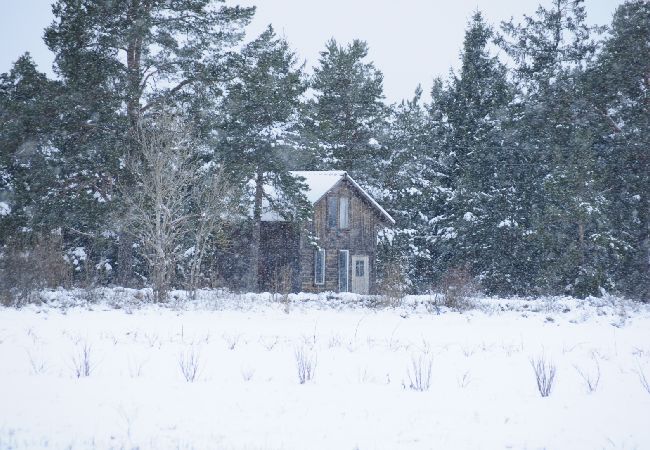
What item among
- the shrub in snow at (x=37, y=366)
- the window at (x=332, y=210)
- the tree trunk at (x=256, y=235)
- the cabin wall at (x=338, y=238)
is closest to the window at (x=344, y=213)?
the cabin wall at (x=338, y=238)

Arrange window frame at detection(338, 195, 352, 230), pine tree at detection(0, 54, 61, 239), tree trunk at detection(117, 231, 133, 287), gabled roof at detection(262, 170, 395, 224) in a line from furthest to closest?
window frame at detection(338, 195, 352, 230), gabled roof at detection(262, 170, 395, 224), tree trunk at detection(117, 231, 133, 287), pine tree at detection(0, 54, 61, 239)

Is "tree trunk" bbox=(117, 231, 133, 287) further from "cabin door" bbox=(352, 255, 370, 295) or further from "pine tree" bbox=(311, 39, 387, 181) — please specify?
"pine tree" bbox=(311, 39, 387, 181)

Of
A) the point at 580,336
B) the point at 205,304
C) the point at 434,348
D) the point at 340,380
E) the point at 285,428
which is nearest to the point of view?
the point at 285,428

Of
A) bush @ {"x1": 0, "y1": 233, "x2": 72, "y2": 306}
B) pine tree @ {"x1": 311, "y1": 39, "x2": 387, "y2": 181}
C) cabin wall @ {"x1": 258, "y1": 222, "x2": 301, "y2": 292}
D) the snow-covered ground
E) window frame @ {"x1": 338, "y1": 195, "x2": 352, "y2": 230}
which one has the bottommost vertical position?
the snow-covered ground

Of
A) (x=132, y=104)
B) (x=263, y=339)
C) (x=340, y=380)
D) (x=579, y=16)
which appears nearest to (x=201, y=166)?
(x=132, y=104)

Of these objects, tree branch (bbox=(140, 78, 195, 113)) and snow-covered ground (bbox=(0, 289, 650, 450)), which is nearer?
snow-covered ground (bbox=(0, 289, 650, 450))

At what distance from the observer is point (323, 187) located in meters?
30.1

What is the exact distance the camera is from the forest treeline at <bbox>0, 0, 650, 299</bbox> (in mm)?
21078

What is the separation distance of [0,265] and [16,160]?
8071mm

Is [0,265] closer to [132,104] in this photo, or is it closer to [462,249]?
[132,104]

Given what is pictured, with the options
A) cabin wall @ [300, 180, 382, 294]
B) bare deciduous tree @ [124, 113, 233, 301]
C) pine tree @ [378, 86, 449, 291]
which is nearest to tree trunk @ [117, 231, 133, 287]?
bare deciduous tree @ [124, 113, 233, 301]

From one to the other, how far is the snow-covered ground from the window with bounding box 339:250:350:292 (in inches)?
688

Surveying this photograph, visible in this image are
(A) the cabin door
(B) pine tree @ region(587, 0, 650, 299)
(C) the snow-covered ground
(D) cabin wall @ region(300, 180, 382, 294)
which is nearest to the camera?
(C) the snow-covered ground

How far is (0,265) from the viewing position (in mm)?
14938
